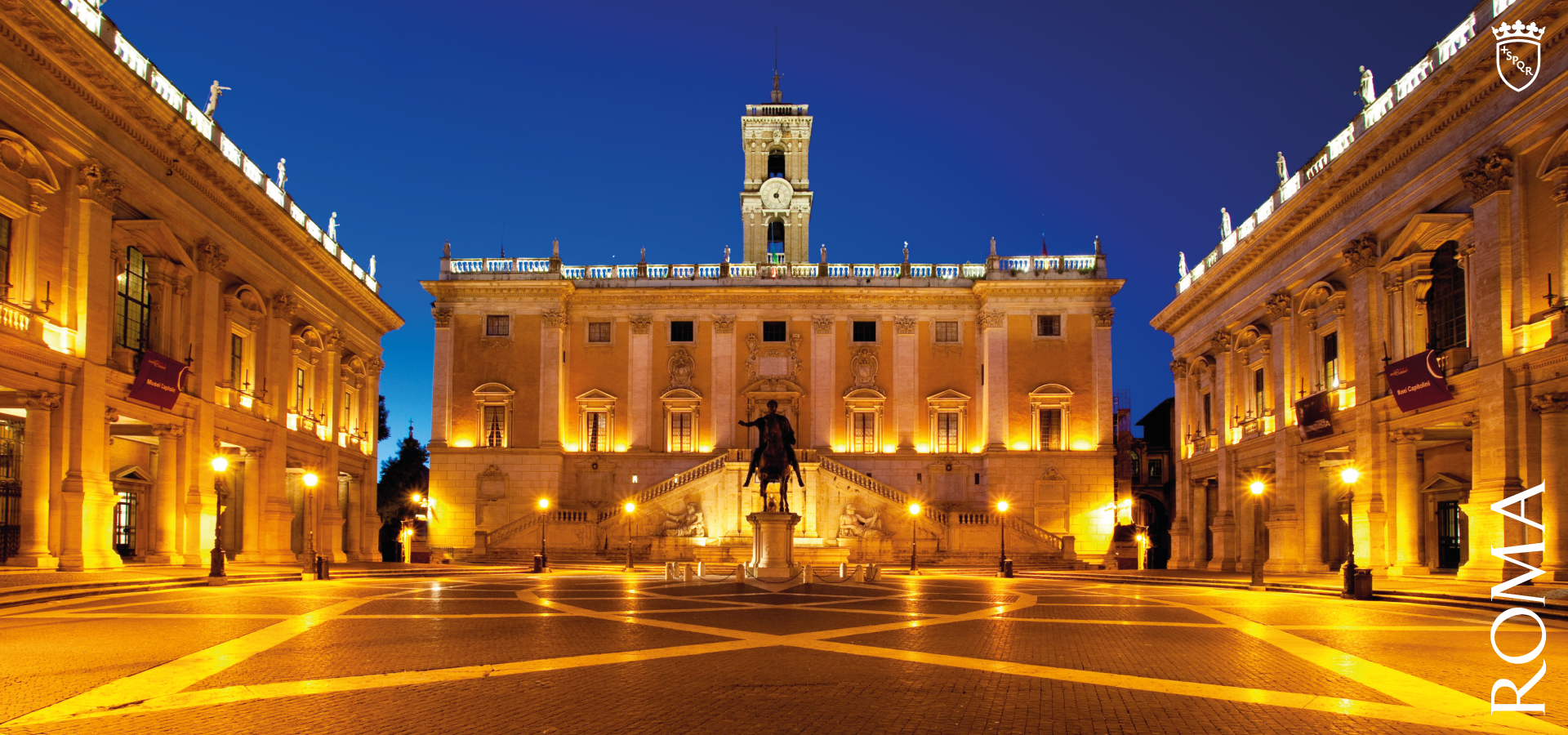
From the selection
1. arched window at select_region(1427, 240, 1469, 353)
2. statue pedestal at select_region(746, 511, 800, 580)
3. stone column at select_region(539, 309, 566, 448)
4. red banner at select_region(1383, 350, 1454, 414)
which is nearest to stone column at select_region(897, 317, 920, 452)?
stone column at select_region(539, 309, 566, 448)

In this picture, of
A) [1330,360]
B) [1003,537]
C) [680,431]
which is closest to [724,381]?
[680,431]

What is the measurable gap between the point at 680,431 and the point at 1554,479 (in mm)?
43351

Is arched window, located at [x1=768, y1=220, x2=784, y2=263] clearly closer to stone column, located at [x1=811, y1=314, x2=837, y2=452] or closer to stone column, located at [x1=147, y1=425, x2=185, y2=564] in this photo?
stone column, located at [x1=811, y1=314, x2=837, y2=452]

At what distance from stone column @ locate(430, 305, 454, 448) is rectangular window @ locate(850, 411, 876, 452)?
16710 mm

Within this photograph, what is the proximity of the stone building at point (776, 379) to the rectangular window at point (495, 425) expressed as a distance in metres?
0.10

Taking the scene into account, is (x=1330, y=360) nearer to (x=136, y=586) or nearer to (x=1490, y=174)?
(x=1490, y=174)

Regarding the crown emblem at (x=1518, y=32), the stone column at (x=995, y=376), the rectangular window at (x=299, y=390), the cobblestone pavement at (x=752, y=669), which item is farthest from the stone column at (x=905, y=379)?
the cobblestone pavement at (x=752, y=669)

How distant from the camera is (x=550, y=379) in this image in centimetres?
6062

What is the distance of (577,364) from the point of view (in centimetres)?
6241

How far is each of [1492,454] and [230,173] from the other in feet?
119

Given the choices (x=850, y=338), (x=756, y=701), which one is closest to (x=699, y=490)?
(x=850, y=338)

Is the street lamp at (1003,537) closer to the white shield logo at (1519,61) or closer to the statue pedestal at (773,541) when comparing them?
the statue pedestal at (773,541)

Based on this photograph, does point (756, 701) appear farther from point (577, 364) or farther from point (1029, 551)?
point (577, 364)

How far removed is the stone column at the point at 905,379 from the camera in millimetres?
61250
